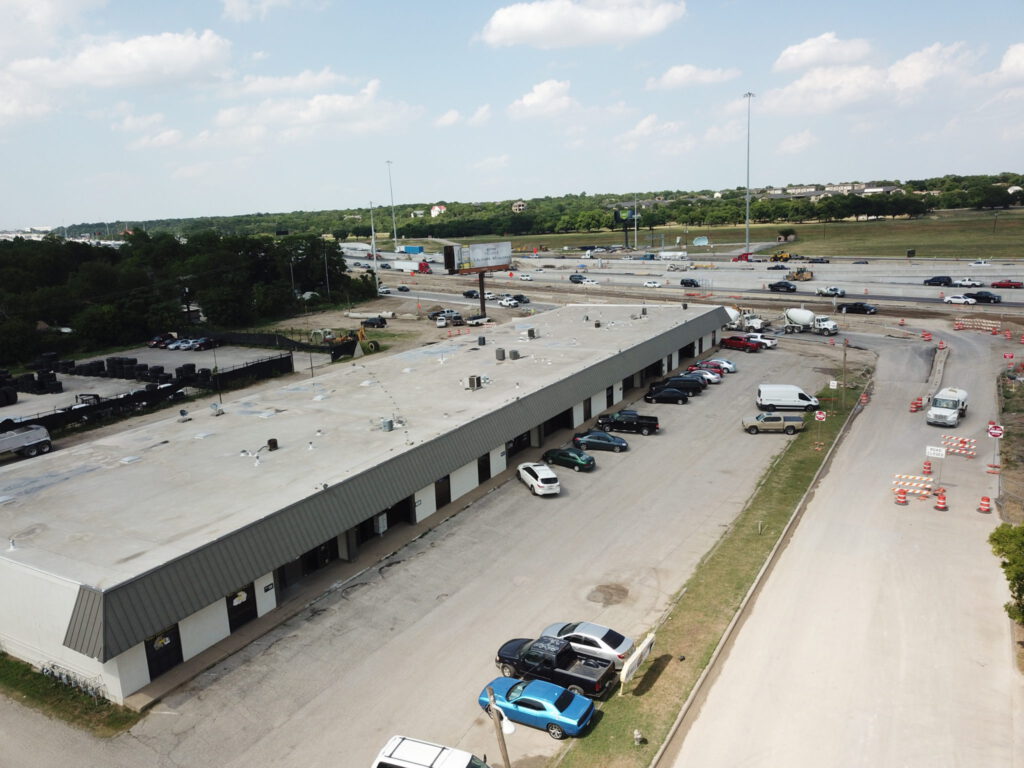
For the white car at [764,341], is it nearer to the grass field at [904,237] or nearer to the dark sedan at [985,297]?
the dark sedan at [985,297]

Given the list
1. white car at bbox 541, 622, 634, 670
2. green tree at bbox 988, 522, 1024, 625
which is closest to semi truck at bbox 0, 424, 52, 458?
white car at bbox 541, 622, 634, 670

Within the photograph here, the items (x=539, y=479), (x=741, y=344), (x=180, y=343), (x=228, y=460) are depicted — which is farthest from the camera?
(x=180, y=343)

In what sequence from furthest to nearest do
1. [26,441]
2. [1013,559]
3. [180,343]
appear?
[180,343], [26,441], [1013,559]

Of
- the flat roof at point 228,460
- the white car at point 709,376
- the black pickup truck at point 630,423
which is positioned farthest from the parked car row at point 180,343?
the white car at point 709,376

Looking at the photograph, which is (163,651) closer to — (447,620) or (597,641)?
(447,620)

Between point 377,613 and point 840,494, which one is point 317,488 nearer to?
point 377,613

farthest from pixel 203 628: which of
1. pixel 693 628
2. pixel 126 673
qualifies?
pixel 693 628

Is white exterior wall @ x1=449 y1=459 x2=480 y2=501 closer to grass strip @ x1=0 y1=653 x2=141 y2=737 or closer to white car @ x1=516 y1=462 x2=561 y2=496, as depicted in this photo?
white car @ x1=516 y1=462 x2=561 y2=496
